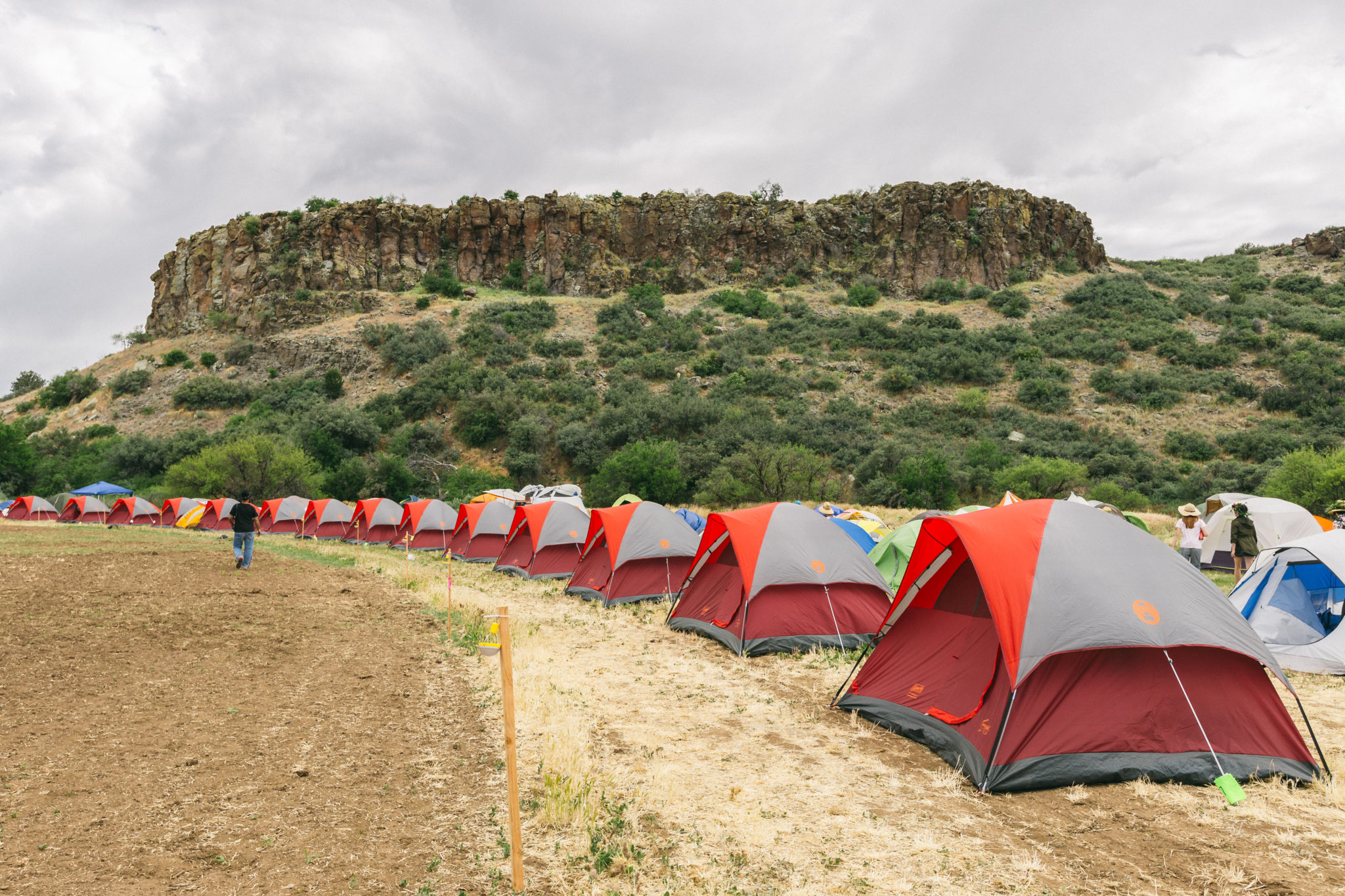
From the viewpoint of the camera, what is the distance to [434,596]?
1333cm

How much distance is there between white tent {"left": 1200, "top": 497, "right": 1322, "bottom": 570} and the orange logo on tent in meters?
13.6

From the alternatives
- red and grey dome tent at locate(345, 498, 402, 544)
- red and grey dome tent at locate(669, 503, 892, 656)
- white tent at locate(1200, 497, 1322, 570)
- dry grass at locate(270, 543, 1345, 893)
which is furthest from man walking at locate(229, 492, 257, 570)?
white tent at locate(1200, 497, 1322, 570)

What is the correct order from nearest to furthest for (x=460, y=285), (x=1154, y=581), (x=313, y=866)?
(x=313, y=866)
(x=1154, y=581)
(x=460, y=285)

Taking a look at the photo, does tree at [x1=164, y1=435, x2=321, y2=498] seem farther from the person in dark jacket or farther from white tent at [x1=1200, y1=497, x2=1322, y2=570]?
the person in dark jacket

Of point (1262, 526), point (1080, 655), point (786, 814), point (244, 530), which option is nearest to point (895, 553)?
point (1080, 655)

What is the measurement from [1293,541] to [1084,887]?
24.5 feet

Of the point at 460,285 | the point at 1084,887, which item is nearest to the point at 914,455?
the point at 1084,887

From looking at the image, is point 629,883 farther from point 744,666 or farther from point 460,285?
point 460,285

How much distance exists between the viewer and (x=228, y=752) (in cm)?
529

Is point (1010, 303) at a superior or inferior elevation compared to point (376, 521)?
superior

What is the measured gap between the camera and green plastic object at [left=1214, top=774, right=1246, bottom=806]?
4605 millimetres

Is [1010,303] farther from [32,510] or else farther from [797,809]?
[32,510]

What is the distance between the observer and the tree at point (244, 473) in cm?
3572

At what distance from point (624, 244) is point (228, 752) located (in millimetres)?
64211
